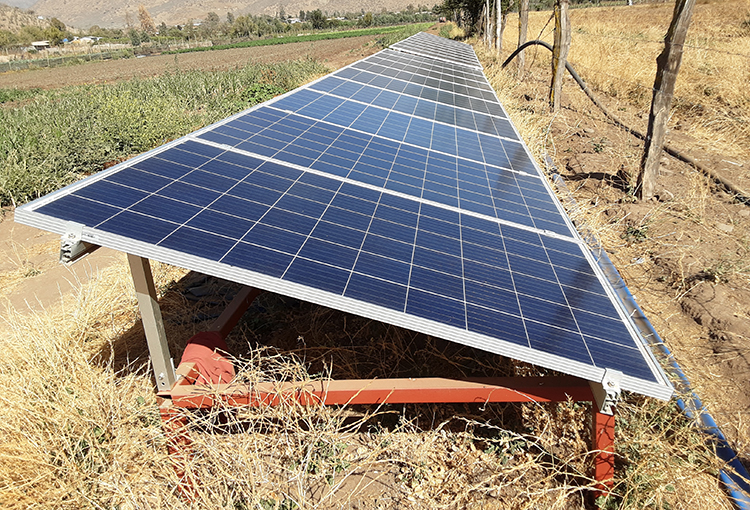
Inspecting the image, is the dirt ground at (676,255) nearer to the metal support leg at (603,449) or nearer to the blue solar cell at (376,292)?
the metal support leg at (603,449)

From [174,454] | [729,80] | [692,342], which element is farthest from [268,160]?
[729,80]

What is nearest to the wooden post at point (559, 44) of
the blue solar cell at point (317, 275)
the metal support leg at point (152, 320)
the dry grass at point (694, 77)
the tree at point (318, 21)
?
the dry grass at point (694, 77)

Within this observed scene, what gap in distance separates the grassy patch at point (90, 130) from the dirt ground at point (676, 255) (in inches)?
50.7

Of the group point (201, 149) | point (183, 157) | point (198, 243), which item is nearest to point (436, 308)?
point (198, 243)

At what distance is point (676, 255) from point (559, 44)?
9317mm

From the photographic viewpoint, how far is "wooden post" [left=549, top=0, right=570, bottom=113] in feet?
45.3

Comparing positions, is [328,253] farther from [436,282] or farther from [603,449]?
[603,449]

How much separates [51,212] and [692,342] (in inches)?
261

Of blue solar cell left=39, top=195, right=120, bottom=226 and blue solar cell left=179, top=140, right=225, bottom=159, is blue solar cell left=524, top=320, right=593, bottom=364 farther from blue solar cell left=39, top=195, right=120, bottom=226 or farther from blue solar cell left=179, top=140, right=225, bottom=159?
blue solar cell left=179, top=140, right=225, bottom=159

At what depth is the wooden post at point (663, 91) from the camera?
8562mm

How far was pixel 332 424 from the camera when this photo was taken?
405 cm

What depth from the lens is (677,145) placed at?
12.3 meters

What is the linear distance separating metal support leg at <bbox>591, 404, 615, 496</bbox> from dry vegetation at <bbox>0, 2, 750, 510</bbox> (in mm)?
124

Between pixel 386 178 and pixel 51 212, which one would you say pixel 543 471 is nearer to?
pixel 386 178
